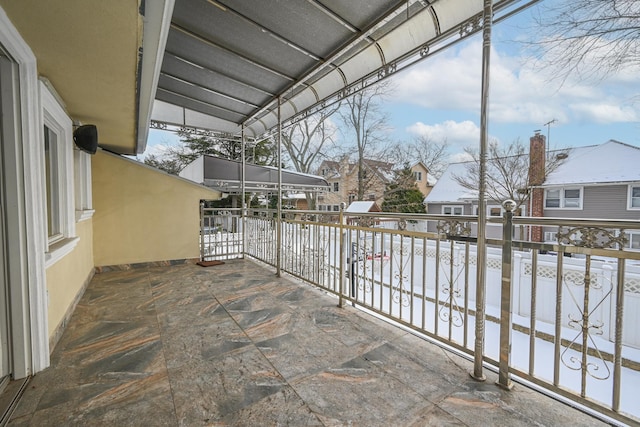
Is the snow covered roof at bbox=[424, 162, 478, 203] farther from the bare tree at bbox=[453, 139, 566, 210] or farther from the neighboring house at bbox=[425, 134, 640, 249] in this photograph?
the bare tree at bbox=[453, 139, 566, 210]

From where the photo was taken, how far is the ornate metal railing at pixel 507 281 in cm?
139

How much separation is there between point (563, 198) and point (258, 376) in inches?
452

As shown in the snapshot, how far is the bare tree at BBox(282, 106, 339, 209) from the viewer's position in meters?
15.8

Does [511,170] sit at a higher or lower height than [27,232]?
higher

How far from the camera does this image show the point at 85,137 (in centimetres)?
315

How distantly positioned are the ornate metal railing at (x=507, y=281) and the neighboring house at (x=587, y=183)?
8.87ft

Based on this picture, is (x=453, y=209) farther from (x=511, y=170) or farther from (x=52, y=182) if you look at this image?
(x=52, y=182)

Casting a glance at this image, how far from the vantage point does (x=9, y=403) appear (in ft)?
4.93

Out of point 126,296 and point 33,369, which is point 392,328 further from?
point 126,296

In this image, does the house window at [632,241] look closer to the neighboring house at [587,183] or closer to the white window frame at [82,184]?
the neighboring house at [587,183]

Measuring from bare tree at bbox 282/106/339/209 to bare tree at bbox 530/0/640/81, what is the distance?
12503mm

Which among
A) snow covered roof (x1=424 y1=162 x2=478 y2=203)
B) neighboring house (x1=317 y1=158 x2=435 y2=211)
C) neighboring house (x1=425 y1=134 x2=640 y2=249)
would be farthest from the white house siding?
neighboring house (x1=317 y1=158 x2=435 y2=211)

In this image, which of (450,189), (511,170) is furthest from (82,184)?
(450,189)

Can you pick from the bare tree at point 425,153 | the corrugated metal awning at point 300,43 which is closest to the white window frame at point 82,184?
the corrugated metal awning at point 300,43
